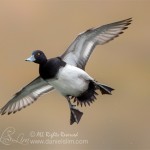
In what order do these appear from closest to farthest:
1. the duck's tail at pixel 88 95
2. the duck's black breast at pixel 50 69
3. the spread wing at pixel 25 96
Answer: the duck's black breast at pixel 50 69 → the duck's tail at pixel 88 95 → the spread wing at pixel 25 96

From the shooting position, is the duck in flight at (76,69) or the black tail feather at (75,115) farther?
the black tail feather at (75,115)

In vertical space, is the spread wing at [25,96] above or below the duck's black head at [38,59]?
below

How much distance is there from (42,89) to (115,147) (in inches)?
33.8

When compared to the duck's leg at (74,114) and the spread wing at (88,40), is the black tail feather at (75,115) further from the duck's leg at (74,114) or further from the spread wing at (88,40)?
the spread wing at (88,40)

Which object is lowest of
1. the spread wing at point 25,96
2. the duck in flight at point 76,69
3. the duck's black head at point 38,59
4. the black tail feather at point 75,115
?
the black tail feather at point 75,115

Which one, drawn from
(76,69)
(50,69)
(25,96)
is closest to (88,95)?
(76,69)

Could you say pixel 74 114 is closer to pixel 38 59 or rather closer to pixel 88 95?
pixel 88 95

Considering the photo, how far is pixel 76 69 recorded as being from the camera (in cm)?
558

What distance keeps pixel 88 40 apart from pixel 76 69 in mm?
321

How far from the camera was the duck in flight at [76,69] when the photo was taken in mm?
5516

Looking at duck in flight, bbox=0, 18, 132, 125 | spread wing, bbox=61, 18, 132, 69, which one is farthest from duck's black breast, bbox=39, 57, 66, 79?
spread wing, bbox=61, 18, 132, 69

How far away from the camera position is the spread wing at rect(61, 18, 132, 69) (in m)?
5.72

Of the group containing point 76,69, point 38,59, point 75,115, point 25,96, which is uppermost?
point 38,59

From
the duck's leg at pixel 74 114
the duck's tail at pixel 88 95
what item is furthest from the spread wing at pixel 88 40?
the duck's leg at pixel 74 114
